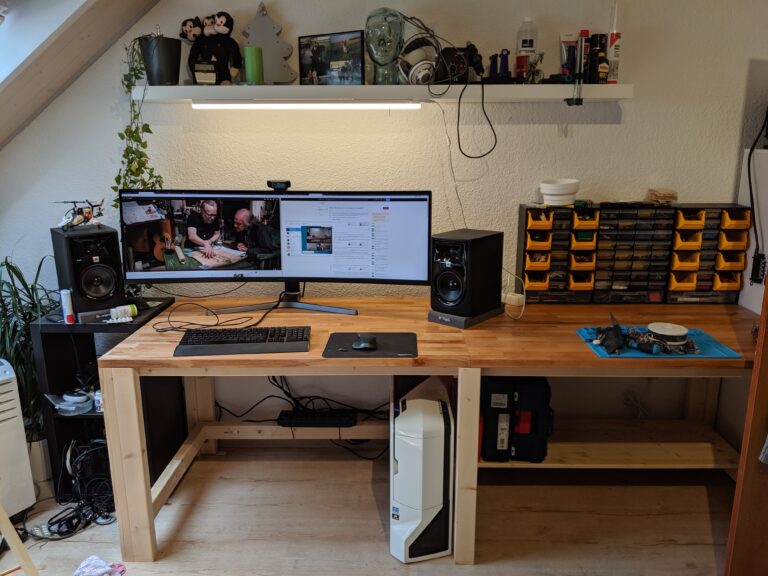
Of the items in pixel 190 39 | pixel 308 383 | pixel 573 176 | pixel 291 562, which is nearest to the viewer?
pixel 291 562

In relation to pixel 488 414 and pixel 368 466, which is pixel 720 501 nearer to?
pixel 488 414

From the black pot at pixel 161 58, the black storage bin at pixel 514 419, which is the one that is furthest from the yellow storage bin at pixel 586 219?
the black pot at pixel 161 58

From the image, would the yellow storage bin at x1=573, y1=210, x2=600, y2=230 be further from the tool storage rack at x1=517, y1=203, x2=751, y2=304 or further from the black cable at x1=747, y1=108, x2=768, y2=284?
the black cable at x1=747, y1=108, x2=768, y2=284

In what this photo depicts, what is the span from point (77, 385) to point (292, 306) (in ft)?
2.71

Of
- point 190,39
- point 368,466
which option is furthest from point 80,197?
point 368,466

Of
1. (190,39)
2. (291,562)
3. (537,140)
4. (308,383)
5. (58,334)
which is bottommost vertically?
(291,562)

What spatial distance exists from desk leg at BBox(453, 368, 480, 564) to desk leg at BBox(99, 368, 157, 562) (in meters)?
0.94

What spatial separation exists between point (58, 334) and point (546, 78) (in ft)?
6.41

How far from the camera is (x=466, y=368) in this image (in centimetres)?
182

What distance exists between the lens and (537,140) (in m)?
2.41

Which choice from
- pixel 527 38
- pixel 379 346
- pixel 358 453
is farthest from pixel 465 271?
pixel 358 453

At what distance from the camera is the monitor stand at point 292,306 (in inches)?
89.3

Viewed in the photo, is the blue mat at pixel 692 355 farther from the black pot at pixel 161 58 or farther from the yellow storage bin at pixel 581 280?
the black pot at pixel 161 58

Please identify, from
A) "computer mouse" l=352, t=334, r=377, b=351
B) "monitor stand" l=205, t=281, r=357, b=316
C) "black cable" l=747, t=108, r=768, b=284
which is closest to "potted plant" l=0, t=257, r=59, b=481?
"monitor stand" l=205, t=281, r=357, b=316
